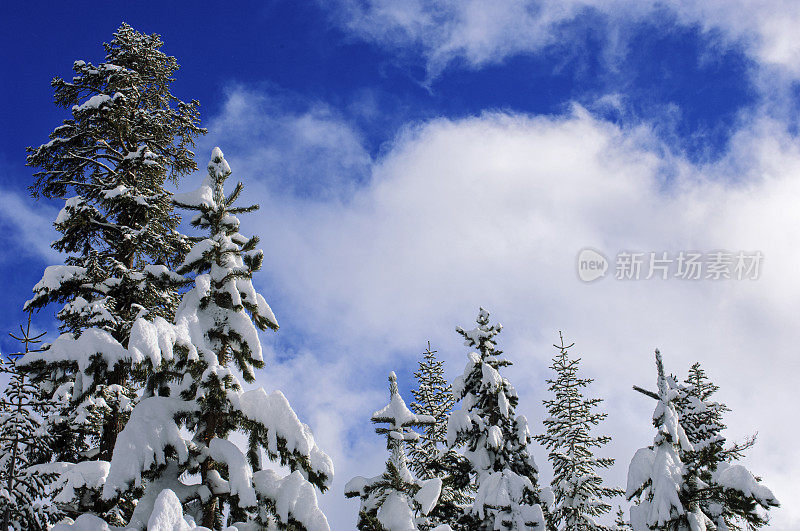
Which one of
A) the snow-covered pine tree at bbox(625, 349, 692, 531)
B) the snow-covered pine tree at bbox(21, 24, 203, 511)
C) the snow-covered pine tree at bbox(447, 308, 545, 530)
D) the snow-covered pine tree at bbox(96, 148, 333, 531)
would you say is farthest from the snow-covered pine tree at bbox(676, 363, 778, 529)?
the snow-covered pine tree at bbox(21, 24, 203, 511)

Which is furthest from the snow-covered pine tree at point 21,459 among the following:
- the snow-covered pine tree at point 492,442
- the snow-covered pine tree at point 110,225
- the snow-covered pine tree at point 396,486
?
the snow-covered pine tree at point 492,442

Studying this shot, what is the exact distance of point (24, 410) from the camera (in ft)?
41.9

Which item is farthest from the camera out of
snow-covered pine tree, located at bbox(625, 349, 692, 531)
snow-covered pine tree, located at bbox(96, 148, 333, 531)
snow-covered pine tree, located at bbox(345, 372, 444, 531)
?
snow-covered pine tree, located at bbox(625, 349, 692, 531)

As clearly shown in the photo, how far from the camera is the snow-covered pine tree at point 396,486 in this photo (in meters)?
10.9

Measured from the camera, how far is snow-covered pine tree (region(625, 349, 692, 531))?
40.0 feet

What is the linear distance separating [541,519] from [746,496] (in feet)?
21.3

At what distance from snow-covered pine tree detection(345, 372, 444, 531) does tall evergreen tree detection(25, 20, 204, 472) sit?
5.58 metres

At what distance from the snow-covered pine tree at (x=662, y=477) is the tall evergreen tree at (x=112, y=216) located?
1196 centimetres

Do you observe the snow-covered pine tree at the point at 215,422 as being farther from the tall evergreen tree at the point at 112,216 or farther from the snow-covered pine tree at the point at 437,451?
the snow-covered pine tree at the point at 437,451

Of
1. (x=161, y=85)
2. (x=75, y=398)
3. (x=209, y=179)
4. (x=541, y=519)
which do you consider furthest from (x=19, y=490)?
(x=541, y=519)

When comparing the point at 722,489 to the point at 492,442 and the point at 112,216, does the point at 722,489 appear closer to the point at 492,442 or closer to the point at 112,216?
the point at 492,442

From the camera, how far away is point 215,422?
8391mm

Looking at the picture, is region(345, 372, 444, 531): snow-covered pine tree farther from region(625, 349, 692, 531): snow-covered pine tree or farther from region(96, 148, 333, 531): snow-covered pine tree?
region(625, 349, 692, 531): snow-covered pine tree

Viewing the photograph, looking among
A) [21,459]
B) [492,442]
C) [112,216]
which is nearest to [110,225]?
[112,216]
